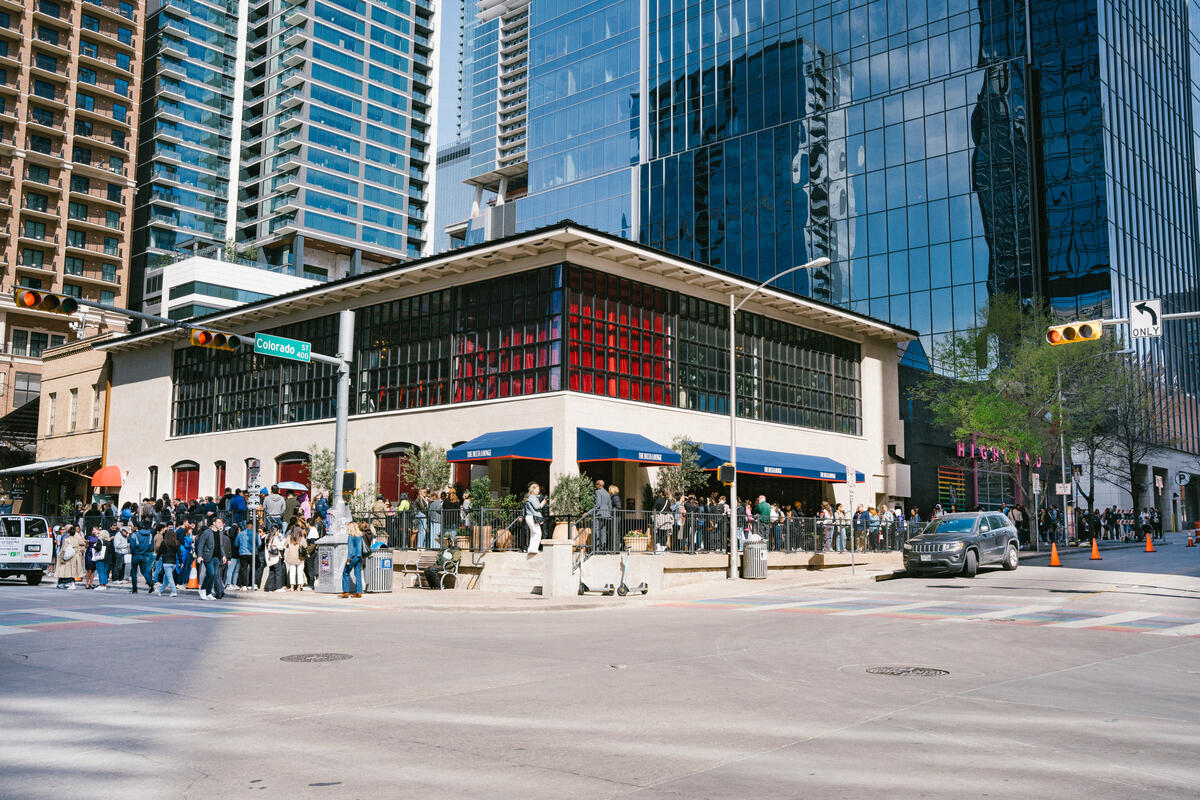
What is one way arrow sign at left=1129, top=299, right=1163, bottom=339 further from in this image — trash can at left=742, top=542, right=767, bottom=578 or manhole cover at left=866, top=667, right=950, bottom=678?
trash can at left=742, top=542, right=767, bottom=578

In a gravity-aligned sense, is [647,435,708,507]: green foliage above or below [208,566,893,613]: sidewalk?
above

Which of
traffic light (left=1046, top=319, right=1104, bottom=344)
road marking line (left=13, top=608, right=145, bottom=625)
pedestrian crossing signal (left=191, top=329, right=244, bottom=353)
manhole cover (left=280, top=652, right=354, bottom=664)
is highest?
pedestrian crossing signal (left=191, top=329, right=244, bottom=353)

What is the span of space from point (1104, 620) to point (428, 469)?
1923cm

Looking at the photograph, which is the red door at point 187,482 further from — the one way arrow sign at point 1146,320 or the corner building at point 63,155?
the corner building at point 63,155

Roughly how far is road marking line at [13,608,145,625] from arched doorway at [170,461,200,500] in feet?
79.5

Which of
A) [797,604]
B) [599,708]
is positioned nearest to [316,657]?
[599,708]

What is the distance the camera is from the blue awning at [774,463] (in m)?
31.2

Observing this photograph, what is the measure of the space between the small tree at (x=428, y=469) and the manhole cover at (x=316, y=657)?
1759 centimetres

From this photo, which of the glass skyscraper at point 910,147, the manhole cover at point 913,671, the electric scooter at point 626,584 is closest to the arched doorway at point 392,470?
the electric scooter at point 626,584

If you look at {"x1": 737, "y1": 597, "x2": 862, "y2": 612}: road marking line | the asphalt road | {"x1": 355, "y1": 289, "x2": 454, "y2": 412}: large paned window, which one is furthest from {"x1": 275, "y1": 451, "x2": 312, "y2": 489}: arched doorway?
{"x1": 737, "y1": 597, "x2": 862, "y2": 612}: road marking line

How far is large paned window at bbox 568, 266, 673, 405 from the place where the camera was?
28969 millimetres

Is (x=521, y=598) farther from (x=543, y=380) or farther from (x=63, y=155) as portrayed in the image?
(x=63, y=155)

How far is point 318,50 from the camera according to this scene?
102188 mm

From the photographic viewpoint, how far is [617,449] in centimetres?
2697
